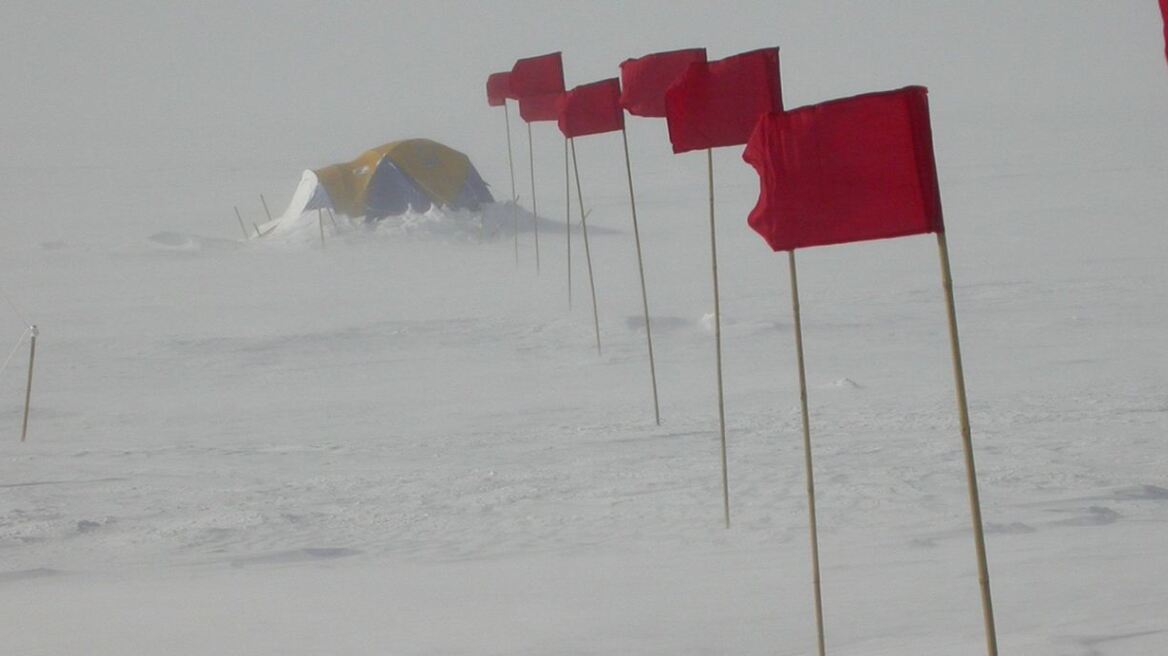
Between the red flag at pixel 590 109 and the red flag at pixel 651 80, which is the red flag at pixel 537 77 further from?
the red flag at pixel 651 80

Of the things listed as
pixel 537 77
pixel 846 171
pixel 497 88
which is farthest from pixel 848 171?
pixel 497 88

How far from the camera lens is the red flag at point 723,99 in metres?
7.49

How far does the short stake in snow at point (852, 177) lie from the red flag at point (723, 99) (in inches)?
97.2

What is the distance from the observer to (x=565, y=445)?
9.39m

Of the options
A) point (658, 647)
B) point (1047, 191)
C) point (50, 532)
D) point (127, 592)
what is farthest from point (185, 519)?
point (1047, 191)

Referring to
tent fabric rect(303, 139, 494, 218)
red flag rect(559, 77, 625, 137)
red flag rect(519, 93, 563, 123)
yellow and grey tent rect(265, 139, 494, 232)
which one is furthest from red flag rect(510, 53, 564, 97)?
tent fabric rect(303, 139, 494, 218)

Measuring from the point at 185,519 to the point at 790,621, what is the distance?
11.0ft

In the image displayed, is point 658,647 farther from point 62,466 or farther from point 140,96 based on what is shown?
point 140,96

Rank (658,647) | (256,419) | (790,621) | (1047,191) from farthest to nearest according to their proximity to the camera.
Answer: (1047,191), (256,419), (790,621), (658,647)

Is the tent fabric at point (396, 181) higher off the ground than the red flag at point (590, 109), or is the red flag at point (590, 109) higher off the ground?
the tent fabric at point (396, 181)

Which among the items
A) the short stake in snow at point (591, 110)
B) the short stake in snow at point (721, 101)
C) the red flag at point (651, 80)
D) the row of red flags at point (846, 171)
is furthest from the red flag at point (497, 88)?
the row of red flags at point (846, 171)

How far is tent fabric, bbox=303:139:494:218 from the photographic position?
75.4 ft

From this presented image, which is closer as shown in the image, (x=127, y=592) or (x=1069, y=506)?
(x=127, y=592)

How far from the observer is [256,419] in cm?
1076
